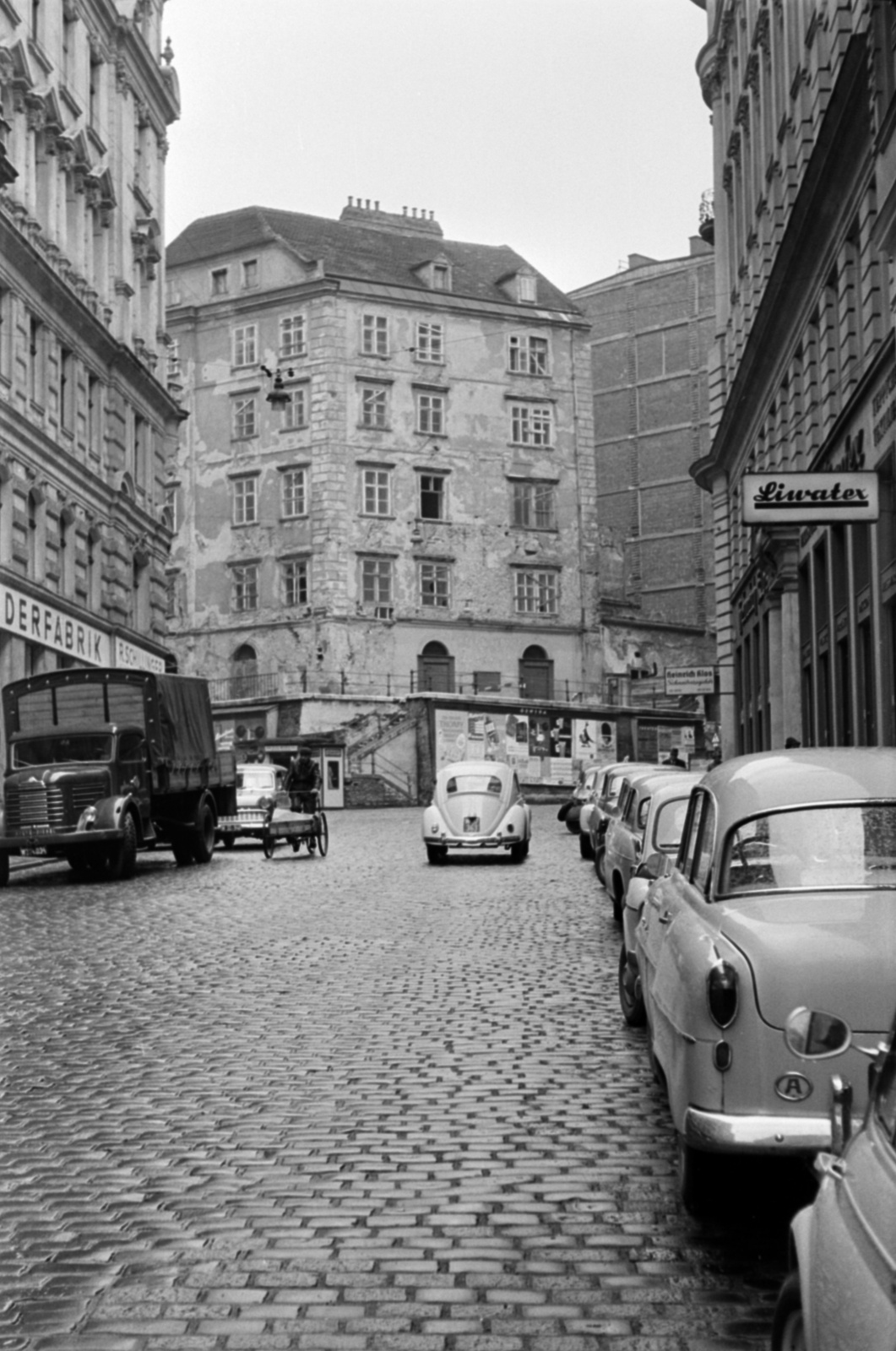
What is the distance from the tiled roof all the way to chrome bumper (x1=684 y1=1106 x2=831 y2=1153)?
6779cm

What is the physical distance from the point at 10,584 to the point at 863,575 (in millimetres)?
18259

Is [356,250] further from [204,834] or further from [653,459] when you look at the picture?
[204,834]

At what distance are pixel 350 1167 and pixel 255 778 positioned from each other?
Result: 29833 millimetres

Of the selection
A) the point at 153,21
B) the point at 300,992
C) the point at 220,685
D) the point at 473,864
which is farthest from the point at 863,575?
the point at 220,685

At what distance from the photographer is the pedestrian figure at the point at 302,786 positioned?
104 ft

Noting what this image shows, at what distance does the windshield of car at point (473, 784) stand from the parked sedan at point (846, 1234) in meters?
24.5

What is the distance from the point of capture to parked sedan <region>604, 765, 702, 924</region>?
15016mm

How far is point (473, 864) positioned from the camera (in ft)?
89.4

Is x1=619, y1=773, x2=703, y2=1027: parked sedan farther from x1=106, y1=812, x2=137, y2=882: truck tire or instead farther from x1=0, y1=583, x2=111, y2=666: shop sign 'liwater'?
x1=0, y1=583, x2=111, y2=666: shop sign 'liwater'

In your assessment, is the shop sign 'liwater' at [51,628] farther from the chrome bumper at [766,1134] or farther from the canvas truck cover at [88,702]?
the chrome bumper at [766,1134]

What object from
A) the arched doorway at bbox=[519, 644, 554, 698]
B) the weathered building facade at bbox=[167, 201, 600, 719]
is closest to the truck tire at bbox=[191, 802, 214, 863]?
the weathered building facade at bbox=[167, 201, 600, 719]

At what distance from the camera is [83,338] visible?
1704 inches

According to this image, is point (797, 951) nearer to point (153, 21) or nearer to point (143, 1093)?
point (143, 1093)

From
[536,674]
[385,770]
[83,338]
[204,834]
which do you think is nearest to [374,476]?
[536,674]
